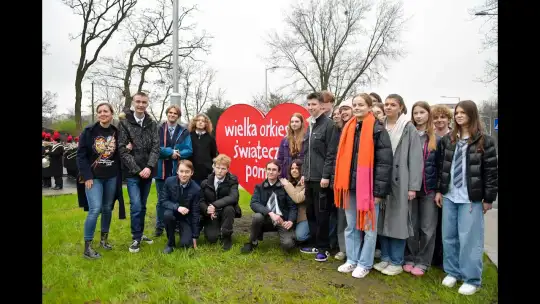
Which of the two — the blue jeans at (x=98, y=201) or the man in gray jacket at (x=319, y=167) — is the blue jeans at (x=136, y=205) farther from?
the man in gray jacket at (x=319, y=167)

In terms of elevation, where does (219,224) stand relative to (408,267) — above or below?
above

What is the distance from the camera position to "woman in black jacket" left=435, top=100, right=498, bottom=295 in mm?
3480

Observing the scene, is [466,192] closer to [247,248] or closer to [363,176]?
[363,176]

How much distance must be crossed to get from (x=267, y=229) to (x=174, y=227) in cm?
115

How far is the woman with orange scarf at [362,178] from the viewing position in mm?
3855

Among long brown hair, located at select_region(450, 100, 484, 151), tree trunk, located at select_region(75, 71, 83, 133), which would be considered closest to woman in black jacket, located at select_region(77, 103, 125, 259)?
long brown hair, located at select_region(450, 100, 484, 151)

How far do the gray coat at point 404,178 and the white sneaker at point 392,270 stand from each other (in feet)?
1.21

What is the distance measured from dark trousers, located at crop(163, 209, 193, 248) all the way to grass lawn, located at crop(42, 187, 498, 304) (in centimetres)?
16

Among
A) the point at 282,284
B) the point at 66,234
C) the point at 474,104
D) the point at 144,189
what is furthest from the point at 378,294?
the point at 66,234

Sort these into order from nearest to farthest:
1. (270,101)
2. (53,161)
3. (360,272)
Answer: (360,272)
(53,161)
(270,101)

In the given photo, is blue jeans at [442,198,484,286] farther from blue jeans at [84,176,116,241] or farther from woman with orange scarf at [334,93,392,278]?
blue jeans at [84,176,116,241]

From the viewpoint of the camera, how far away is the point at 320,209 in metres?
4.56

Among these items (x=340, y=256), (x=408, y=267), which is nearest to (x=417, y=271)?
(x=408, y=267)
